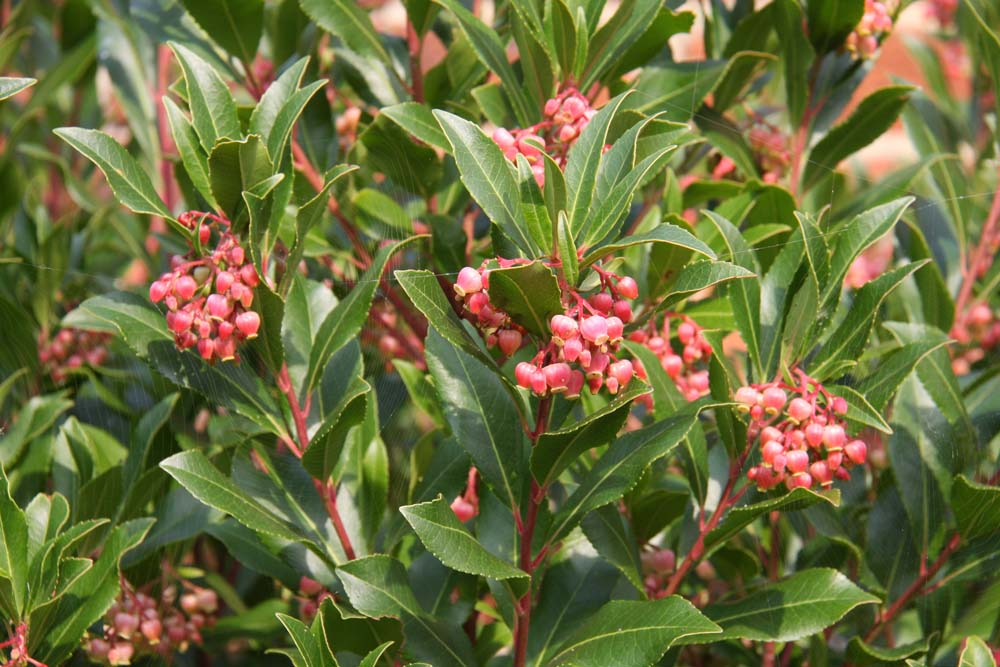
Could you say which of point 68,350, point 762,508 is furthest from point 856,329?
point 68,350

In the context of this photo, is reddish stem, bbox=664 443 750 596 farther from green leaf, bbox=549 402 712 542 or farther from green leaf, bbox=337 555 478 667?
green leaf, bbox=337 555 478 667

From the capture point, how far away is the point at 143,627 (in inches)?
56.7

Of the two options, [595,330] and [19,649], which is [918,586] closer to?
[595,330]

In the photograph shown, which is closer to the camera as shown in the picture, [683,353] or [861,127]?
[683,353]

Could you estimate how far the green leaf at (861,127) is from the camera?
1602mm

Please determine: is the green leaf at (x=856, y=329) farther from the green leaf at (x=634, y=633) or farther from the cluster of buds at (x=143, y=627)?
the cluster of buds at (x=143, y=627)

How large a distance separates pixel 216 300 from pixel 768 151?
0.90 meters

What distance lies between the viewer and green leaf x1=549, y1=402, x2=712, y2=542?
3.57 ft

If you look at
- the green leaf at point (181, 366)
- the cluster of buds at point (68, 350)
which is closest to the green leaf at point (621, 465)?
the green leaf at point (181, 366)

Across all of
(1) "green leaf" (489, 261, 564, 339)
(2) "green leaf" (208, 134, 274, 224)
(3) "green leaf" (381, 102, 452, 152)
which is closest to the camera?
(1) "green leaf" (489, 261, 564, 339)

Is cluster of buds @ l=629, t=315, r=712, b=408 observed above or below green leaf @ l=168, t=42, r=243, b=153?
below

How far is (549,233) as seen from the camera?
1035mm

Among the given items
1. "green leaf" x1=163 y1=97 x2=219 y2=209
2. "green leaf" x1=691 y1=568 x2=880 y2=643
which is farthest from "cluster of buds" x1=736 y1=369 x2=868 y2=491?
"green leaf" x1=163 y1=97 x2=219 y2=209

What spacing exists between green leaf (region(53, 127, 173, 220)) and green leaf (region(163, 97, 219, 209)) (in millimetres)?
47
